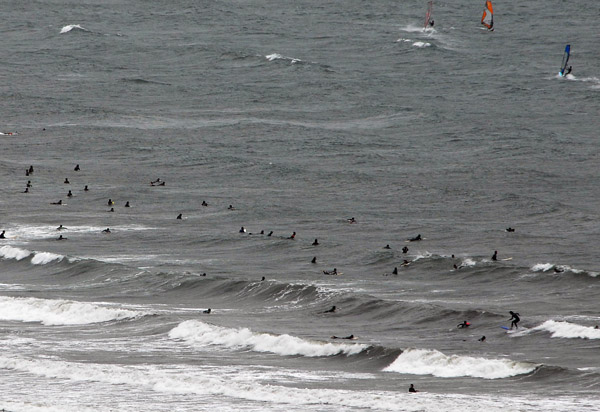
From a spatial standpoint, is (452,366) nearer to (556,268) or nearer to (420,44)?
(556,268)

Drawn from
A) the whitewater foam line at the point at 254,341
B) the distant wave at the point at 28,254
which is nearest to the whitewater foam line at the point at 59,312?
the whitewater foam line at the point at 254,341

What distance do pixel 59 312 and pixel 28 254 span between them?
45.0 feet

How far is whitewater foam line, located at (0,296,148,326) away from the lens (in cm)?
4744

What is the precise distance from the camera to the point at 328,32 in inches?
6491

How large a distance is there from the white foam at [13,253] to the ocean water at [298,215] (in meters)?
0.18

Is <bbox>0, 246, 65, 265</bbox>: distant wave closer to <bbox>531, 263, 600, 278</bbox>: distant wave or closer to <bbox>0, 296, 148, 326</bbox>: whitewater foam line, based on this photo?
<bbox>0, 296, 148, 326</bbox>: whitewater foam line

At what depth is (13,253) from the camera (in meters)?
61.6

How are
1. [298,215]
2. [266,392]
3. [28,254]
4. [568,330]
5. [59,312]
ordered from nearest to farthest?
[266,392] → [568,330] → [59,312] → [28,254] → [298,215]

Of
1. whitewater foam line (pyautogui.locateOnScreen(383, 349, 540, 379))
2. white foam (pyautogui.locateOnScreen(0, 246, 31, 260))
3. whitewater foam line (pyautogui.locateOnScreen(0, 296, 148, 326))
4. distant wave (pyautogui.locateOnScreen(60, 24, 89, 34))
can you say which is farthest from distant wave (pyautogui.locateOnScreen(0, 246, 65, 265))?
distant wave (pyautogui.locateOnScreen(60, 24, 89, 34))

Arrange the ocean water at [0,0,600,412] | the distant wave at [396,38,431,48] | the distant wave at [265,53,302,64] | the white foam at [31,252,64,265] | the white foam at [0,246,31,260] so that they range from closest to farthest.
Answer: the ocean water at [0,0,600,412]
the white foam at [31,252,64,265]
the white foam at [0,246,31,260]
the distant wave at [265,53,302,64]
the distant wave at [396,38,431,48]

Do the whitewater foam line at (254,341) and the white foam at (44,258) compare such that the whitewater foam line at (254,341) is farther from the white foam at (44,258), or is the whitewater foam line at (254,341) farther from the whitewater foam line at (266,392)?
the white foam at (44,258)

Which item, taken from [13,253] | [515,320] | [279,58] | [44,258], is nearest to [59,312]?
[44,258]

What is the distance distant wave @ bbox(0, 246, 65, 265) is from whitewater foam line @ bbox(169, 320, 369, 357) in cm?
1754

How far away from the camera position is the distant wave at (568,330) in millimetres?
41956
